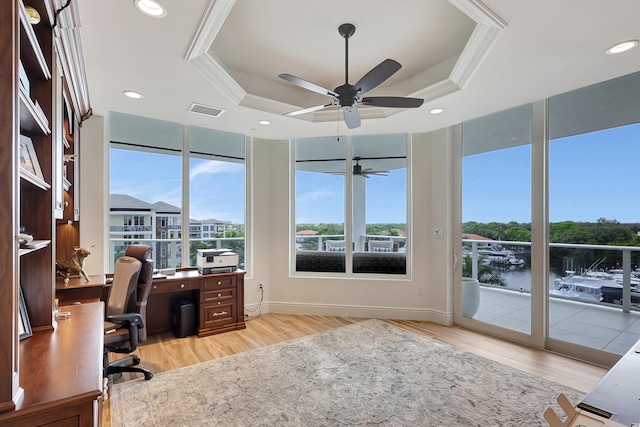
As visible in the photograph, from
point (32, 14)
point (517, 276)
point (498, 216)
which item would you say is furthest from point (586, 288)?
point (32, 14)

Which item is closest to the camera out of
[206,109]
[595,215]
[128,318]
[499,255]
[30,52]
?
[30,52]

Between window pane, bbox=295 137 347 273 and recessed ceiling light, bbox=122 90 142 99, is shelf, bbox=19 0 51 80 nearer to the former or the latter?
recessed ceiling light, bbox=122 90 142 99

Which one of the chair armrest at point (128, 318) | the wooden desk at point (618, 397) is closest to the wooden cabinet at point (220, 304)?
the chair armrest at point (128, 318)

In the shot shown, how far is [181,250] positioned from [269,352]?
1.86m

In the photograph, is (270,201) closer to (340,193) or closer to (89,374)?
(340,193)

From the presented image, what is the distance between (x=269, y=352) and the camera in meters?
3.34

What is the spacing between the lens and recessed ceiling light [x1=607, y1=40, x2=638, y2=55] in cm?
224

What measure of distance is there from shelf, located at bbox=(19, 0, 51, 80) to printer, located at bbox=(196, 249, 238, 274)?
2.62 metres

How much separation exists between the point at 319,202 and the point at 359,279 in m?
1.29

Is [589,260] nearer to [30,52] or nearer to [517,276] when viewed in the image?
[517,276]

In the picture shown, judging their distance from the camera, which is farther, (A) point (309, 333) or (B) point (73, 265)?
(A) point (309, 333)

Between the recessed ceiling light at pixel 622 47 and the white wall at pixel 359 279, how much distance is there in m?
1.98

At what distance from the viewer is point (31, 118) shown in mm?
1369

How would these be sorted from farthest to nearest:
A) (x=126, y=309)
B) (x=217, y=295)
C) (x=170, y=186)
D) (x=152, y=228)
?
(x=170, y=186) < (x=152, y=228) < (x=217, y=295) < (x=126, y=309)
